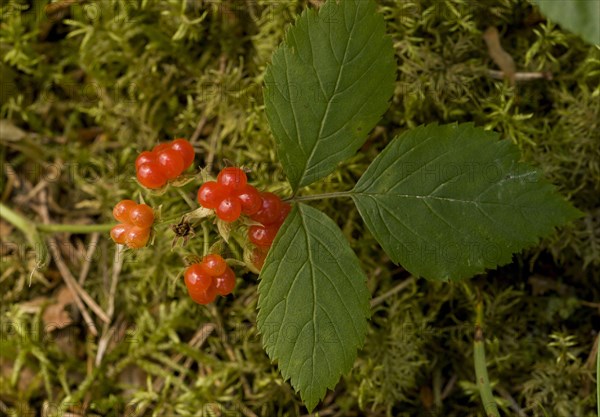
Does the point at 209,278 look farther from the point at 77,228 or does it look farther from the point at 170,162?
the point at 77,228

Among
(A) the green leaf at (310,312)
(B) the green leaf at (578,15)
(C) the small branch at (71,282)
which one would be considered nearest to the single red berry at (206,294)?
(A) the green leaf at (310,312)

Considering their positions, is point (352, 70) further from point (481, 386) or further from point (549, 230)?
point (481, 386)

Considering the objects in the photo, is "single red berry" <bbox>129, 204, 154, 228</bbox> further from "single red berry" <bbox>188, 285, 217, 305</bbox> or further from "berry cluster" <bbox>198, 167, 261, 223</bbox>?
"single red berry" <bbox>188, 285, 217, 305</bbox>

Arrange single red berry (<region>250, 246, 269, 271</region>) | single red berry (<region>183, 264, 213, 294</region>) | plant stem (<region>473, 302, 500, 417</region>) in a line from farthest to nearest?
plant stem (<region>473, 302, 500, 417</region>) < single red berry (<region>250, 246, 269, 271</region>) < single red berry (<region>183, 264, 213, 294</region>)

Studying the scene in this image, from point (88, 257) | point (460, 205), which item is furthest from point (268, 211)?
point (88, 257)

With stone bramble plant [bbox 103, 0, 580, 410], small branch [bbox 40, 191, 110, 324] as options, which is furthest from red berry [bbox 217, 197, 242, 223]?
small branch [bbox 40, 191, 110, 324]

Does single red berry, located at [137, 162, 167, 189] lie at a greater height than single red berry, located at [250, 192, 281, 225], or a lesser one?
greater

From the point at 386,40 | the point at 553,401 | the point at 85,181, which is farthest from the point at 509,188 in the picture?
the point at 85,181
